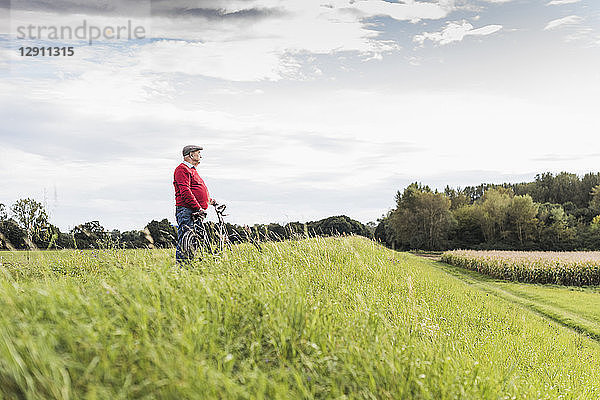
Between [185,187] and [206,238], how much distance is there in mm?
1216

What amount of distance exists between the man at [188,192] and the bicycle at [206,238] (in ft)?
0.45

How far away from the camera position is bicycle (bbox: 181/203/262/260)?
24.4 feet

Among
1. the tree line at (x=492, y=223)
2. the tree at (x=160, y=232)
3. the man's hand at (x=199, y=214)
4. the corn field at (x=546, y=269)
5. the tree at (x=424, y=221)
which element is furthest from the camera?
the tree at (x=424, y=221)

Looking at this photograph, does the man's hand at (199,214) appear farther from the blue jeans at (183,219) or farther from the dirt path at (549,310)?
the dirt path at (549,310)

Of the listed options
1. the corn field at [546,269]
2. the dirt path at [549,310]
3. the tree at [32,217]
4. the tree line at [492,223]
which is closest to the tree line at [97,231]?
the tree at [32,217]

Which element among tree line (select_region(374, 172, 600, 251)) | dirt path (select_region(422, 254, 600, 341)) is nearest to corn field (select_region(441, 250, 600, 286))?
dirt path (select_region(422, 254, 600, 341))

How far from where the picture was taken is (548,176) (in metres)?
56.8

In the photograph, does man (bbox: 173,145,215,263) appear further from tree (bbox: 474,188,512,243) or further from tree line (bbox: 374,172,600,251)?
tree (bbox: 474,188,512,243)

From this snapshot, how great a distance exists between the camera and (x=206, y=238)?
772cm

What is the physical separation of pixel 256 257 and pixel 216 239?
1.21 meters

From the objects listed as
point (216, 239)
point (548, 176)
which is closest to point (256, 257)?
point (216, 239)

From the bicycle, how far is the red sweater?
10.8 inches

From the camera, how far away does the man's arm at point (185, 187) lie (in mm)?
8336

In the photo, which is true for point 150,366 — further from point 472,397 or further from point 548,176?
point 548,176
